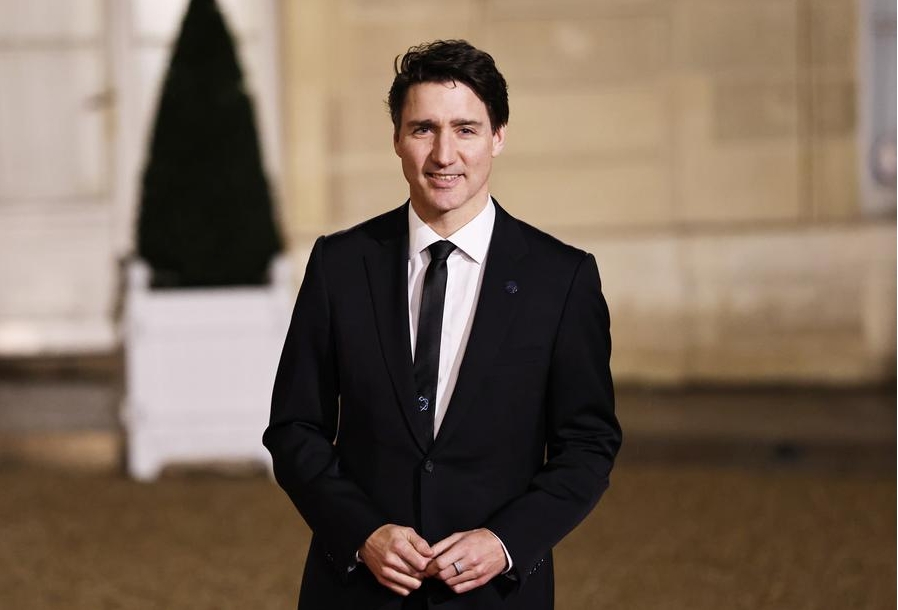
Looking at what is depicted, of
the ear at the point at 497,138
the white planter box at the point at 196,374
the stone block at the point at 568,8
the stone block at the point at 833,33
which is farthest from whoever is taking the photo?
the stone block at the point at 568,8

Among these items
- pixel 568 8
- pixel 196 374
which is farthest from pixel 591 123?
pixel 196 374

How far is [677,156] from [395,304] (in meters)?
6.40

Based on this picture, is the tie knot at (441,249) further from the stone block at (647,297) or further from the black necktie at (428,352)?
the stone block at (647,297)

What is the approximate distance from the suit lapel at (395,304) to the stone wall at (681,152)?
618cm

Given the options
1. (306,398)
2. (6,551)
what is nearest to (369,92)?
(6,551)

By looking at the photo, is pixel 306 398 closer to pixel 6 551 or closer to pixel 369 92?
pixel 6 551

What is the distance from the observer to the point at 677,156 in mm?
7848

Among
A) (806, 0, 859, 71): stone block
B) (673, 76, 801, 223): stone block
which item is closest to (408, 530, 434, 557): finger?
(673, 76, 801, 223): stone block

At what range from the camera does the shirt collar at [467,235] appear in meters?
1.66

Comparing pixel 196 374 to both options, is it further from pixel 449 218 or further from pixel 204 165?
pixel 449 218

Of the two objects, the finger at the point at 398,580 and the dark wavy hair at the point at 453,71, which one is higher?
the dark wavy hair at the point at 453,71

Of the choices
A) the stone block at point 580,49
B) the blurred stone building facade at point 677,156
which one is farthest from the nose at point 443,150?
the stone block at point 580,49

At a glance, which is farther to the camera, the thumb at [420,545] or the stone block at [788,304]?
the stone block at [788,304]

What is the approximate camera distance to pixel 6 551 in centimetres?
453
